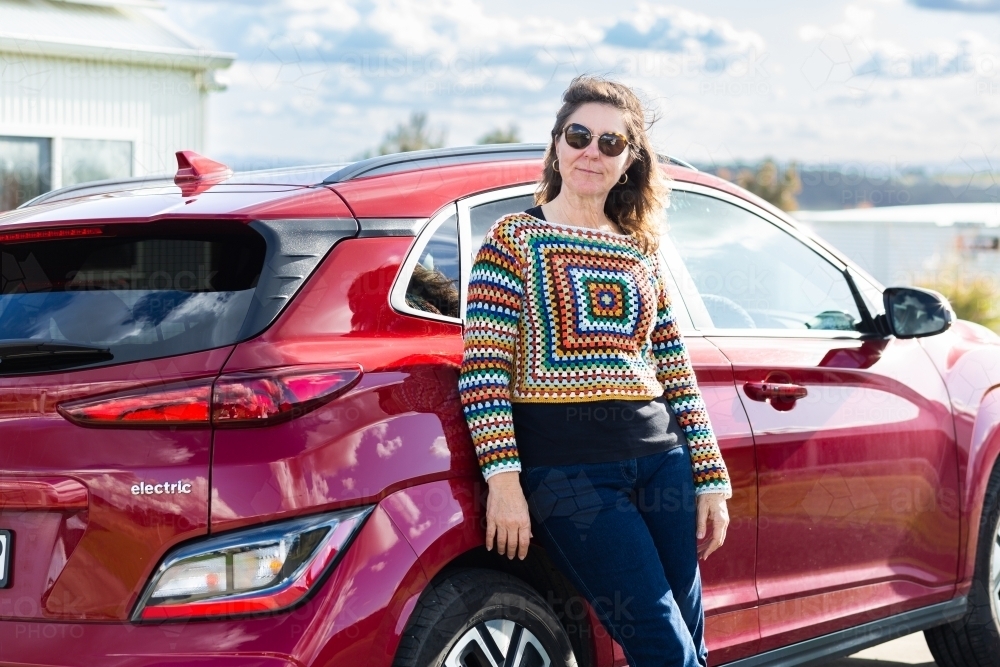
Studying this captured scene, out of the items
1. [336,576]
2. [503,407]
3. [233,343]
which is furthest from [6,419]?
[503,407]

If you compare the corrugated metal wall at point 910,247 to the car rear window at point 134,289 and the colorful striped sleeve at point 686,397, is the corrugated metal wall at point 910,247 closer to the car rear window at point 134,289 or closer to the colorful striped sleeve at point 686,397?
the colorful striped sleeve at point 686,397

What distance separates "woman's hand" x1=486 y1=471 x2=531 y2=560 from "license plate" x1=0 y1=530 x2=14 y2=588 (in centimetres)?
102

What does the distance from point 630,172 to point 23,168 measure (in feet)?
42.6

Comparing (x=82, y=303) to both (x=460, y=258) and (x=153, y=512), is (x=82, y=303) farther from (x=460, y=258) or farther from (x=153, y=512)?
(x=460, y=258)

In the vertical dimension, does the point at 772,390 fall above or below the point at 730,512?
above

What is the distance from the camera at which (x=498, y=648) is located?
300 cm

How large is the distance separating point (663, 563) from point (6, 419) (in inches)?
61.2

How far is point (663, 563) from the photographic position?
315 cm

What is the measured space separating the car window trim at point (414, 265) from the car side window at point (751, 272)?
90 cm

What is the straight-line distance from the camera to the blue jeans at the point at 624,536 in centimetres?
299

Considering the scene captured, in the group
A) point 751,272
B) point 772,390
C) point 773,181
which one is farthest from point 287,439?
point 773,181

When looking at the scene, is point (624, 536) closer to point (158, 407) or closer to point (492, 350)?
point (492, 350)

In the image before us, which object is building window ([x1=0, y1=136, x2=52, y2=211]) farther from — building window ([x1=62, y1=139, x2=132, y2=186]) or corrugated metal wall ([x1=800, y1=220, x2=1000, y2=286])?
corrugated metal wall ([x1=800, y1=220, x2=1000, y2=286])

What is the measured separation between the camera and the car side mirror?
4.34 meters
